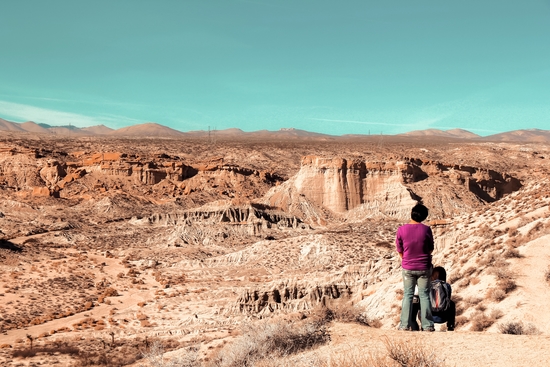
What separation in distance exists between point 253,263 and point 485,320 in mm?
26494

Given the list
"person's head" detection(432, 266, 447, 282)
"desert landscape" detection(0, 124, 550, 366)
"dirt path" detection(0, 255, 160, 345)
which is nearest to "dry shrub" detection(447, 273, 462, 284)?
"desert landscape" detection(0, 124, 550, 366)

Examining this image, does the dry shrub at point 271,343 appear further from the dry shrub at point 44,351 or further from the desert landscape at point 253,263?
the dry shrub at point 44,351

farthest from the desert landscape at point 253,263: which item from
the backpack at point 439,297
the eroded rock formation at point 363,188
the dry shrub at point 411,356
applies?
the backpack at point 439,297

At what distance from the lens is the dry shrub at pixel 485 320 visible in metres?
10.2

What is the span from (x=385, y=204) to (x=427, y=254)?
44590 millimetres

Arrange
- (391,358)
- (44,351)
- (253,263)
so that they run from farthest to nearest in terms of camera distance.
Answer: (253,263) → (44,351) → (391,358)

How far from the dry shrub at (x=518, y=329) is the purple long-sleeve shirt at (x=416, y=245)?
118 inches

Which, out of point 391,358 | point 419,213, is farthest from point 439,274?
point 391,358

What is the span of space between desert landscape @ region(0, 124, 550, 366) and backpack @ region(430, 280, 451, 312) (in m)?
0.53

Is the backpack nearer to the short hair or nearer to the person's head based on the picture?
the person's head

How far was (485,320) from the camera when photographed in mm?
10344

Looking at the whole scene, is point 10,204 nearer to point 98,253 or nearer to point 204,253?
point 98,253

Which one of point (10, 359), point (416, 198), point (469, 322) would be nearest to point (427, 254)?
point (469, 322)

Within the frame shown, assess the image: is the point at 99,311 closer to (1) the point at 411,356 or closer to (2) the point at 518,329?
(2) the point at 518,329
